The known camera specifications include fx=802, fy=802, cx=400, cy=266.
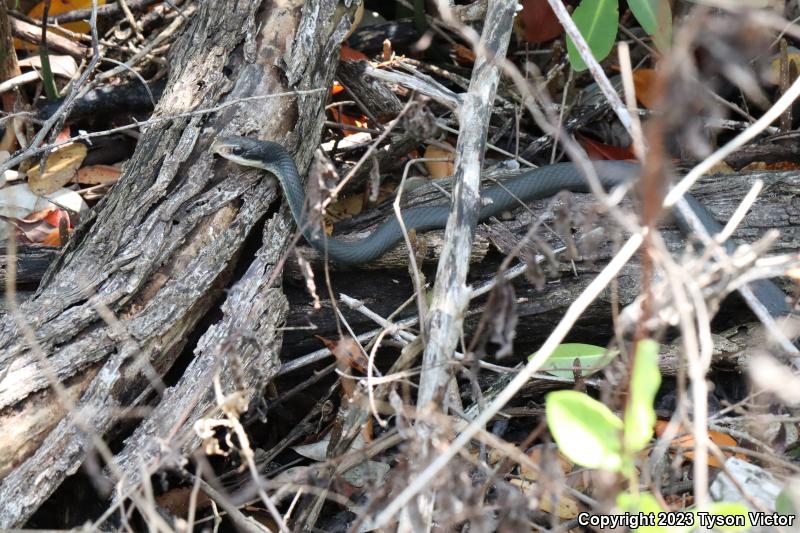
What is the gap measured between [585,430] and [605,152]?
285 cm

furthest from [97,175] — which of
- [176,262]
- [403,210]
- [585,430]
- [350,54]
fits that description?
→ [585,430]

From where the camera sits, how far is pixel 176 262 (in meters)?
3.12

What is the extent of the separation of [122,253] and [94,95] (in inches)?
77.0

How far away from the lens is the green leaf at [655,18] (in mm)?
3580

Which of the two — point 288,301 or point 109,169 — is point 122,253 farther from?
point 109,169

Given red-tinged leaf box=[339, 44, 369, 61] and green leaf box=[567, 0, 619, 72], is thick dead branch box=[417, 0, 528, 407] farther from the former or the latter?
red-tinged leaf box=[339, 44, 369, 61]

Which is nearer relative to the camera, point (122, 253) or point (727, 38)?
point (727, 38)

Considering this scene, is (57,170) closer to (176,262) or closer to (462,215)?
(176,262)

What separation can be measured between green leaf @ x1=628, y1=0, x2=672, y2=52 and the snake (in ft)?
2.14

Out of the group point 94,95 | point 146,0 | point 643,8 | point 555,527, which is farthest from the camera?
point 146,0

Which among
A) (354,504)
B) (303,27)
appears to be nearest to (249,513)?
(354,504)

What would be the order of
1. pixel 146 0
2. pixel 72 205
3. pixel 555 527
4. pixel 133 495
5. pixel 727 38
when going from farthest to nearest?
pixel 146 0 < pixel 72 205 < pixel 133 495 < pixel 555 527 < pixel 727 38

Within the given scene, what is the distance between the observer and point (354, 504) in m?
2.93

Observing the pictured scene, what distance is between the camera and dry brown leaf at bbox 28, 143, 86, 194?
434 centimetres
